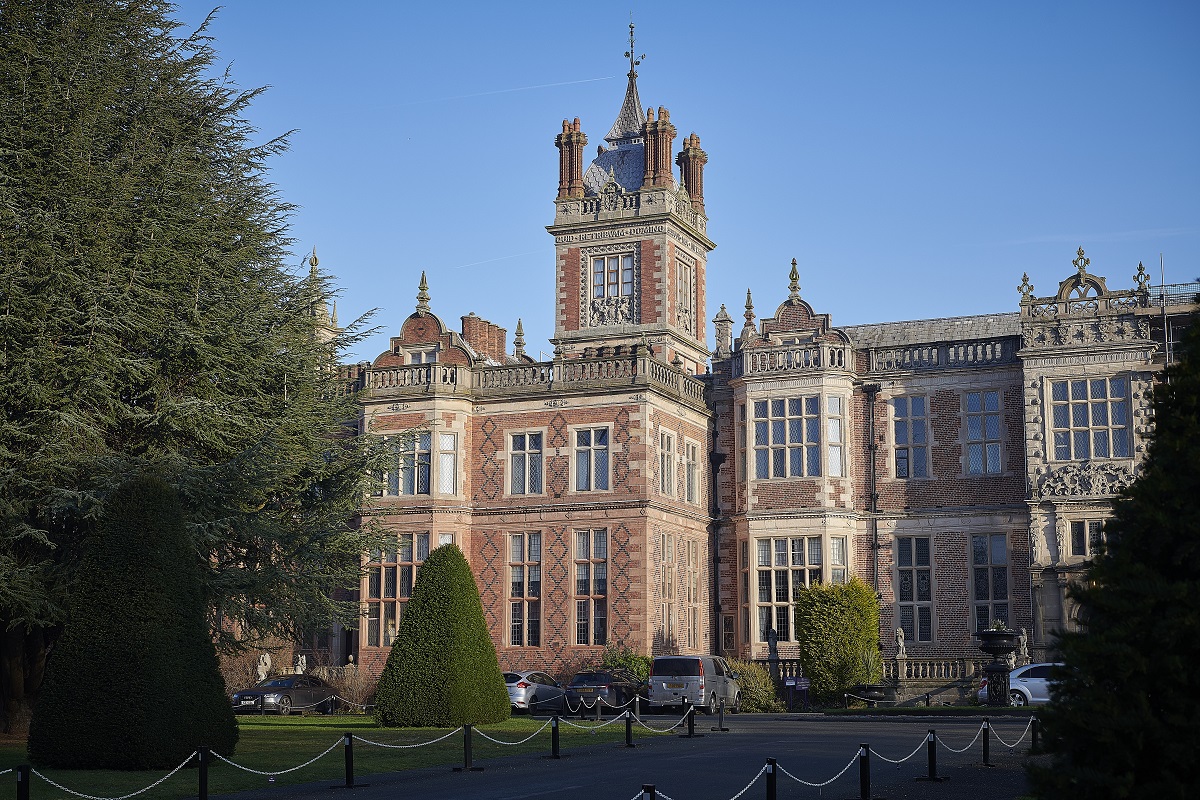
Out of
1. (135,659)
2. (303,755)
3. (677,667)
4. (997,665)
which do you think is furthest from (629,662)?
(135,659)

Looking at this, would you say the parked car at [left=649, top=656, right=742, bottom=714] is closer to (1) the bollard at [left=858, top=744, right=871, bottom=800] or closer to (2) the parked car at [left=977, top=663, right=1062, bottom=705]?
(2) the parked car at [left=977, top=663, right=1062, bottom=705]

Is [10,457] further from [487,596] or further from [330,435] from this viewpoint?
[487,596]

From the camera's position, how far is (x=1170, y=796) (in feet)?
26.3

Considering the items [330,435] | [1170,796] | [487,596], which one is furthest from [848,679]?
[1170,796]

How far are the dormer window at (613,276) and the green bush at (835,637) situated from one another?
17.1 metres

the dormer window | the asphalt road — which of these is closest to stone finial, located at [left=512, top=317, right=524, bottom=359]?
the dormer window

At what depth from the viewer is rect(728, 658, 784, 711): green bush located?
121 feet

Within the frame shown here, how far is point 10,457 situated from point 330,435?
7884mm

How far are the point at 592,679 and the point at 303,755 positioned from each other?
14.7 m

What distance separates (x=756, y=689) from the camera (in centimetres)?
3703

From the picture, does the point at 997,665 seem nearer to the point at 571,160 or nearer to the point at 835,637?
the point at 835,637

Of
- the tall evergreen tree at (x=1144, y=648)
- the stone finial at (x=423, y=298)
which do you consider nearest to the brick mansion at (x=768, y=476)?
the stone finial at (x=423, y=298)

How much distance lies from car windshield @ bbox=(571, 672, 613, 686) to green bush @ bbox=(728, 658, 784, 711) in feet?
12.3

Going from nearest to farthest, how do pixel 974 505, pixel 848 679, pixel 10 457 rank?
pixel 10 457, pixel 848 679, pixel 974 505
